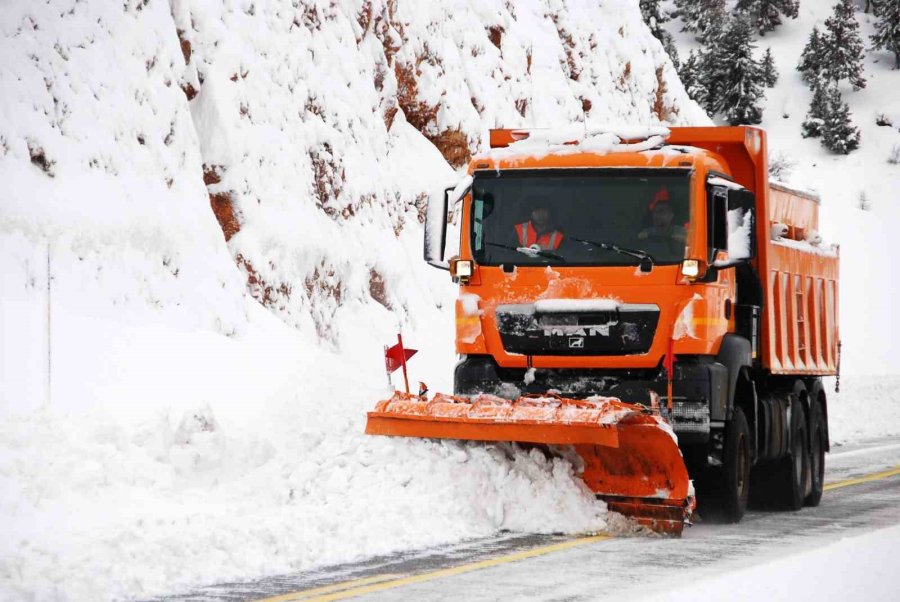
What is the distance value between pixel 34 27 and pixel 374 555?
11.2 metres

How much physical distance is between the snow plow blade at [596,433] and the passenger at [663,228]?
1.38m

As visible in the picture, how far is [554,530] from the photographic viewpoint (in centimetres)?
978

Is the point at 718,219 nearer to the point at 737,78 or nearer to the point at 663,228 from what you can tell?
the point at 663,228

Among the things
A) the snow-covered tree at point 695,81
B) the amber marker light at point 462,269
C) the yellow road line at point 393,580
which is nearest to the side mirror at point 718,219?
the amber marker light at point 462,269

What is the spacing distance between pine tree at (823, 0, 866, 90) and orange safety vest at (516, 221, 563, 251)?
68229 millimetres

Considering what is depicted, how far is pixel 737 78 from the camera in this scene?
236ft

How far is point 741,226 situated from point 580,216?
1.24 metres

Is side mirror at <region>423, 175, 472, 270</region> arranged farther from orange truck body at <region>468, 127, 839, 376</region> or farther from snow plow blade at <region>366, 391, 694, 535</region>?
snow plow blade at <region>366, 391, 694, 535</region>

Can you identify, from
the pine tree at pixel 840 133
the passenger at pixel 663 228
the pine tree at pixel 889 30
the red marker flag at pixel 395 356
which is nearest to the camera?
the passenger at pixel 663 228

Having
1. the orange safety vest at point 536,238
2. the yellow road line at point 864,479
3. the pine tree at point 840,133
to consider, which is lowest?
the yellow road line at point 864,479

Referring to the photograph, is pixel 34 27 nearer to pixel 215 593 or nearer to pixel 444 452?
pixel 444 452

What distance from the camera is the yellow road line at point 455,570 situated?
23.4ft

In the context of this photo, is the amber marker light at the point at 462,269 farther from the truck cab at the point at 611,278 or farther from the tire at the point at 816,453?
the tire at the point at 816,453

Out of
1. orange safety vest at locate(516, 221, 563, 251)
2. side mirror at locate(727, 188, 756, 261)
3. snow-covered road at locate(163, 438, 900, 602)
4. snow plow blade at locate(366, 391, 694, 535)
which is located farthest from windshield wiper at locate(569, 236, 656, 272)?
snow-covered road at locate(163, 438, 900, 602)
